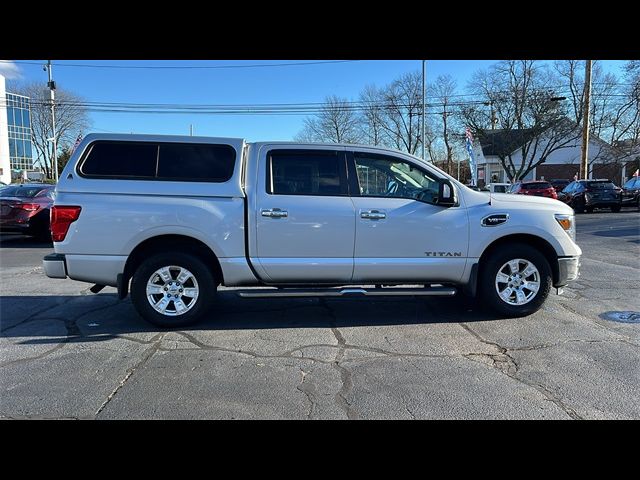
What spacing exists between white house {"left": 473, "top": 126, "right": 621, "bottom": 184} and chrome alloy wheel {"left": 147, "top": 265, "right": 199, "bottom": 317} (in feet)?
127

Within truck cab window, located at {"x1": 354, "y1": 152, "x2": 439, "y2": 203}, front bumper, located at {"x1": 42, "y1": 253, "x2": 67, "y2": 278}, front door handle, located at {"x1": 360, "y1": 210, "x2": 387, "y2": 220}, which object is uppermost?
truck cab window, located at {"x1": 354, "y1": 152, "x2": 439, "y2": 203}

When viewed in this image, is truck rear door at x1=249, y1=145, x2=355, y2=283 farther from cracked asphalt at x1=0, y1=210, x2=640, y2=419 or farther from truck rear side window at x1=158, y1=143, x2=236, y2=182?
cracked asphalt at x1=0, y1=210, x2=640, y2=419

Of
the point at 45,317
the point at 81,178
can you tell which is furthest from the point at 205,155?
the point at 45,317

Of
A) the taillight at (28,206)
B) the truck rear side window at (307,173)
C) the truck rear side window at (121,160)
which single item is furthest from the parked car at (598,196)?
the taillight at (28,206)

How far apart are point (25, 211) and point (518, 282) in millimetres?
12706

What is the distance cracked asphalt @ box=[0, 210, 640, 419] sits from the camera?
3.38m

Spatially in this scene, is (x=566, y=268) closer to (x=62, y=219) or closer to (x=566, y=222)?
(x=566, y=222)

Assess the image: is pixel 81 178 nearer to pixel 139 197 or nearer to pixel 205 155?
pixel 139 197

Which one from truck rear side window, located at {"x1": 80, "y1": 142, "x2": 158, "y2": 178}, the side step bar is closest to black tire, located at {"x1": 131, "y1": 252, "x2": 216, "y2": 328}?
the side step bar

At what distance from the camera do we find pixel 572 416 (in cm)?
323

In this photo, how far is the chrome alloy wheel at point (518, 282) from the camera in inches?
217

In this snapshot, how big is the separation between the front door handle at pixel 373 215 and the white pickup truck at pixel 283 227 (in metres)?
0.01
